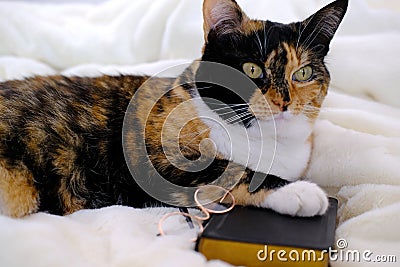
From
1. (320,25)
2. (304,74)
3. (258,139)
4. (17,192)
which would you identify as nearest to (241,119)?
(258,139)

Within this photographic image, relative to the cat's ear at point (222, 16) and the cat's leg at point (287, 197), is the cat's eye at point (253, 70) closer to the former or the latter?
the cat's ear at point (222, 16)

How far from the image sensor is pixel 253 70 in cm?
99

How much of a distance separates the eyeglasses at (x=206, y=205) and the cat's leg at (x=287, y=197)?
0.07 feet

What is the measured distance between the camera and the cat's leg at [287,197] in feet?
2.91

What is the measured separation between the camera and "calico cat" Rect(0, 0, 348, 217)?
0.98 metres

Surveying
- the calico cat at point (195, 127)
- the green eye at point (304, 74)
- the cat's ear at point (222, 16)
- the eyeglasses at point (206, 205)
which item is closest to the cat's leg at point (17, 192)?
the calico cat at point (195, 127)

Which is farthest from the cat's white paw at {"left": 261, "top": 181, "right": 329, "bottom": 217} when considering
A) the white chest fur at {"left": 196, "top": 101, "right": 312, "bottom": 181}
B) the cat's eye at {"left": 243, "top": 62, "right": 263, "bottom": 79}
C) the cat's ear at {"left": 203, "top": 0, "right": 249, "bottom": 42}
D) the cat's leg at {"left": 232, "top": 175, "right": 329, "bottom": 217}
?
the cat's ear at {"left": 203, "top": 0, "right": 249, "bottom": 42}

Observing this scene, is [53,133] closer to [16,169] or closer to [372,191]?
[16,169]

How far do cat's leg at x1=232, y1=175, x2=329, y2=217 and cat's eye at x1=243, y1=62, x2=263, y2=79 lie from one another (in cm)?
21

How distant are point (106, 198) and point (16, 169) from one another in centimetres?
19

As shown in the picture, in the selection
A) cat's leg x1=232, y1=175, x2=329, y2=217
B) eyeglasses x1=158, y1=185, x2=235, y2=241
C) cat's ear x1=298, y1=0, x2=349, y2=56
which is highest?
cat's ear x1=298, y1=0, x2=349, y2=56

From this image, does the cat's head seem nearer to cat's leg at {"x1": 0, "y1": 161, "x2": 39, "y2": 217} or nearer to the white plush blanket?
the white plush blanket

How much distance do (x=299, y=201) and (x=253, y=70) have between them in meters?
0.28

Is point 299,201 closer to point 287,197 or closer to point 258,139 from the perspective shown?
point 287,197
